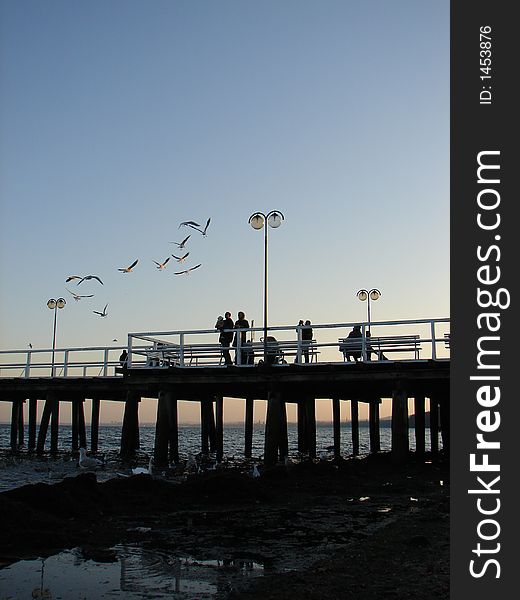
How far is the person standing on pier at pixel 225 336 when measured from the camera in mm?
24781

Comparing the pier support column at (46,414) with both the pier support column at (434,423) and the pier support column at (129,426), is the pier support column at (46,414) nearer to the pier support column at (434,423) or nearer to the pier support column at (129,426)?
the pier support column at (129,426)

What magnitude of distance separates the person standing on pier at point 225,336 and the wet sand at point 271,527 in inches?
303

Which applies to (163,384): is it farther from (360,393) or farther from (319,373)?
(360,393)

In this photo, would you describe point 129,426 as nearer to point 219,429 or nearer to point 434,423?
point 219,429

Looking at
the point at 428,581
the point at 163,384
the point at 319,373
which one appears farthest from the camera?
the point at 163,384

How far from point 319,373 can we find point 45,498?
448 inches

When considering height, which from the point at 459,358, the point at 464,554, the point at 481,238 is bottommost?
the point at 464,554

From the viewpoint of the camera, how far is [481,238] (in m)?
6.92

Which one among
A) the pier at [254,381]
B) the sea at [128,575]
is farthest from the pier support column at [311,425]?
the sea at [128,575]

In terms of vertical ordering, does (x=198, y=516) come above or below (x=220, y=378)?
below

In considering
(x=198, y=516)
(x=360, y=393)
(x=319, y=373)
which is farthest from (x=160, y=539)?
(x=360, y=393)

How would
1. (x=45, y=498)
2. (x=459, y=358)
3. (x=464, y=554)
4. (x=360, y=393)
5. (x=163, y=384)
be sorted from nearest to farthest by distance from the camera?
1. (x=464, y=554)
2. (x=459, y=358)
3. (x=45, y=498)
4. (x=163, y=384)
5. (x=360, y=393)

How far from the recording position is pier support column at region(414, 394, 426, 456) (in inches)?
1031

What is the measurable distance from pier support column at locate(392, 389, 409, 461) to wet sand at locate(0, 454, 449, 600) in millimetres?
3202
